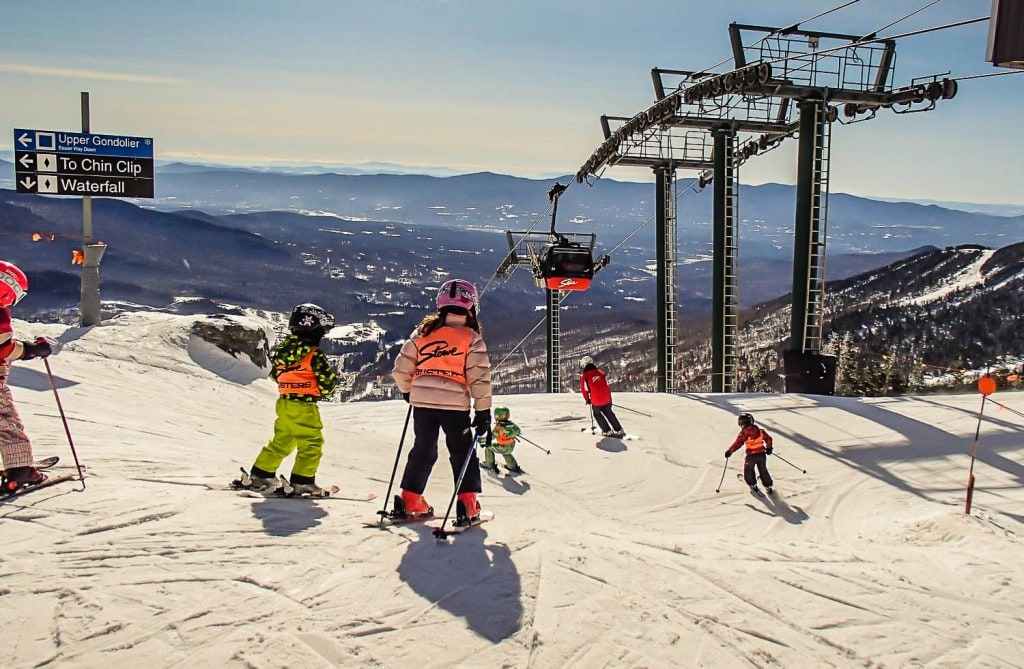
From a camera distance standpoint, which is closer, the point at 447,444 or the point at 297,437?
the point at 447,444

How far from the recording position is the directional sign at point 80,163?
14750 mm

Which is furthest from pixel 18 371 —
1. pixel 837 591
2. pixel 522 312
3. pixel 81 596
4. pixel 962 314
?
pixel 522 312

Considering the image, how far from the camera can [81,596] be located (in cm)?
387

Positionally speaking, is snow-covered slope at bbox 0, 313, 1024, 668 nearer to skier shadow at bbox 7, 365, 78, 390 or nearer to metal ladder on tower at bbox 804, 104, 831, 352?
skier shadow at bbox 7, 365, 78, 390

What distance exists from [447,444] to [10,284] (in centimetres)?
392

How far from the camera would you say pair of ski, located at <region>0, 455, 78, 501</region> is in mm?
5292

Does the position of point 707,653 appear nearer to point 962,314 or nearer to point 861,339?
point 861,339

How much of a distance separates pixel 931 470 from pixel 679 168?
41.1 feet

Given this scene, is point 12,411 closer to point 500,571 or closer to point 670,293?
point 500,571

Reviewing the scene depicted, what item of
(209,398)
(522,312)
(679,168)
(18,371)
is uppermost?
(679,168)

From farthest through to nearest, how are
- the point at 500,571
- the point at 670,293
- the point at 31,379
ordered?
the point at 670,293, the point at 31,379, the point at 500,571

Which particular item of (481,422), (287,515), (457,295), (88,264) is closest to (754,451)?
(481,422)

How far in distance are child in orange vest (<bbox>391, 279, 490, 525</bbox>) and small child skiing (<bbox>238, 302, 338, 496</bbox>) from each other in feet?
3.30

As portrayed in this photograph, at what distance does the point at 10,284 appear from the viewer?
5.74m
